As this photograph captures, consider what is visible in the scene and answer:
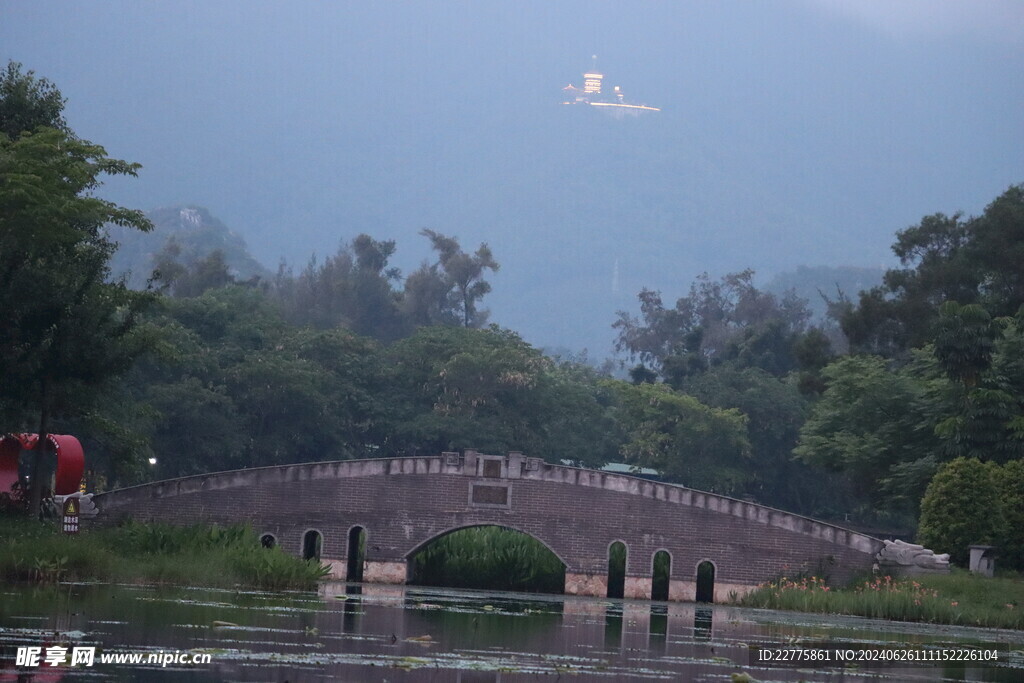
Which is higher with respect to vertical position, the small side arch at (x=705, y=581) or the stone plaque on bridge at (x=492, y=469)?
the stone plaque on bridge at (x=492, y=469)

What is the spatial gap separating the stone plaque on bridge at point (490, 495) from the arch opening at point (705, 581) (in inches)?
228

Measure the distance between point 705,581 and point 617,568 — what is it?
8.54 ft

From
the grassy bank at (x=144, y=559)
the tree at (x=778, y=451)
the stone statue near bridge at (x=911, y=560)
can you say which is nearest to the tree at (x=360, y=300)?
the tree at (x=778, y=451)

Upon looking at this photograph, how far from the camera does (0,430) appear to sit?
3134cm

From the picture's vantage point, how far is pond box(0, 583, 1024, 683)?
12.8 metres

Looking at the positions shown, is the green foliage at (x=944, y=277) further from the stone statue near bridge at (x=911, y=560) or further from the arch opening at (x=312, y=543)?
the arch opening at (x=312, y=543)

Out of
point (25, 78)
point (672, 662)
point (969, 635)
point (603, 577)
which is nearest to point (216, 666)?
point (672, 662)

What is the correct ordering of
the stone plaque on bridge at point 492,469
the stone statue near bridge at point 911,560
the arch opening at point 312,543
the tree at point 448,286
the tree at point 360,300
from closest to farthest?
the stone statue near bridge at point 911,560
the stone plaque on bridge at point 492,469
the arch opening at point 312,543
the tree at point 448,286
the tree at point 360,300

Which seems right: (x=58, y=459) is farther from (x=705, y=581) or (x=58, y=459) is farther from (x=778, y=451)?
(x=778, y=451)

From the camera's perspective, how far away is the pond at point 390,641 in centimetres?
1278

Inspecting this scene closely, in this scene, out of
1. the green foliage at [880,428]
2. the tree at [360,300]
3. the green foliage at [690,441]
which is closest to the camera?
the green foliage at [880,428]

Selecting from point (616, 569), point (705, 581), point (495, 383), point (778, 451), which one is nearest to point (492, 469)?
point (616, 569)

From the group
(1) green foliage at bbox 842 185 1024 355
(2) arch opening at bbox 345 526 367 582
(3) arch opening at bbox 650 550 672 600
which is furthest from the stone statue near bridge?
(1) green foliage at bbox 842 185 1024 355

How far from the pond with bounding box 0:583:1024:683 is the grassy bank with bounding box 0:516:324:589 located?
79cm
